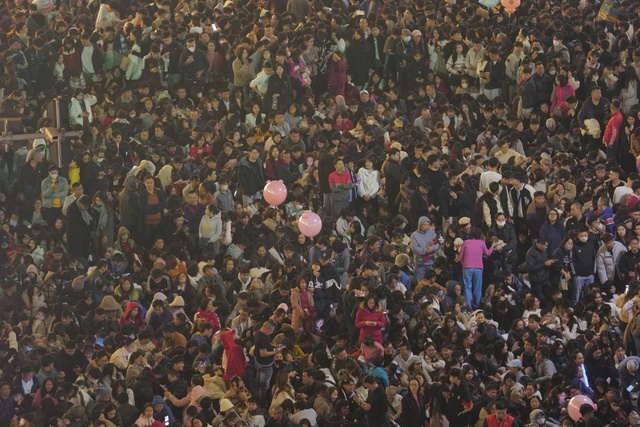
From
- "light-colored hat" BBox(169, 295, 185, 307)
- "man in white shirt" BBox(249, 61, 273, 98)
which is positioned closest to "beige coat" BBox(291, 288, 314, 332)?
"light-colored hat" BBox(169, 295, 185, 307)

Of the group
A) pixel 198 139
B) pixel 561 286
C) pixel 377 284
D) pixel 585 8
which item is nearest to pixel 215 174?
pixel 198 139

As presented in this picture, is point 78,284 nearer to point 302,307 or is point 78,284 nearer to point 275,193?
point 302,307

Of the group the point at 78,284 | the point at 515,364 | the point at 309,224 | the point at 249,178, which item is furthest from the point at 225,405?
the point at 249,178

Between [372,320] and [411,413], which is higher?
[372,320]

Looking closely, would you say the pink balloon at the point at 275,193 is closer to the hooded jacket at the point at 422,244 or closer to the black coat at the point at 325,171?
the black coat at the point at 325,171

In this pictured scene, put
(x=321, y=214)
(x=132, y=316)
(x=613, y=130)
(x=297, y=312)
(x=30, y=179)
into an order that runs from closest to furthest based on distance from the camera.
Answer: (x=132, y=316) < (x=297, y=312) < (x=321, y=214) < (x=30, y=179) < (x=613, y=130)

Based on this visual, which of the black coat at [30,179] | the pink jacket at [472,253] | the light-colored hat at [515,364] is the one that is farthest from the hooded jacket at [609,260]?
the black coat at [30,179]
